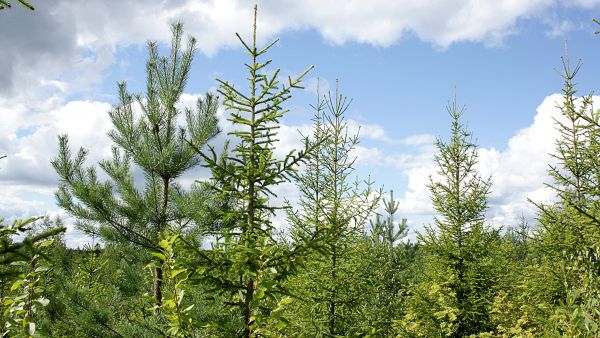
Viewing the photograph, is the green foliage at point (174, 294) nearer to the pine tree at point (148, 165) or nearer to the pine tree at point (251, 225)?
the pine tree at point (251, 225)

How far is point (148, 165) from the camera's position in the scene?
9273 millimetres

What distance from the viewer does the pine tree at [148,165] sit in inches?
360

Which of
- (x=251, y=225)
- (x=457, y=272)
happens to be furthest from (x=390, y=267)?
(x=251, y=225)

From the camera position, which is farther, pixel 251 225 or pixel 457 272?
pixel 457 272

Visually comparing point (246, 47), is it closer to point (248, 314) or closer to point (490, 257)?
point (248, 314)

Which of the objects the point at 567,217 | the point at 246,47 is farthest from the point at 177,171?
the point at 567,217

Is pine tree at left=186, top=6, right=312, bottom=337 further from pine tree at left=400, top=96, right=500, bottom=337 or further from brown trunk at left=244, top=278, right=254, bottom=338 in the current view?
pine tree at left=400, top=96, right=500, bottom=337

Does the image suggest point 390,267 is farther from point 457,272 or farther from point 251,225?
point 251,225

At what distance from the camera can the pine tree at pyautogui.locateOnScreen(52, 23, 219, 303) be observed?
9.14 meters

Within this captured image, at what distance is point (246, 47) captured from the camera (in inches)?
176

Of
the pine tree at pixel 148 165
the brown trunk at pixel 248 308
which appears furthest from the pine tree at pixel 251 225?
the pine tree at pixel 148 165

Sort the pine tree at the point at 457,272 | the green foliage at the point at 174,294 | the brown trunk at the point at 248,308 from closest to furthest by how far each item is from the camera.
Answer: the green foliage at the point at 174,294 < the brown trunk at the point at 248,308 < the pine tree at the point at 457,272

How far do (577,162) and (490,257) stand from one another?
350 centimetres

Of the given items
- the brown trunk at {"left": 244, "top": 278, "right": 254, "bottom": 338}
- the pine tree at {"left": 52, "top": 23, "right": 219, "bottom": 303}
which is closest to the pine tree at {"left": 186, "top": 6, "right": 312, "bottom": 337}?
the brown trunk at {"left": 244, "top": 278, "right": 254, "bottom": 338}
